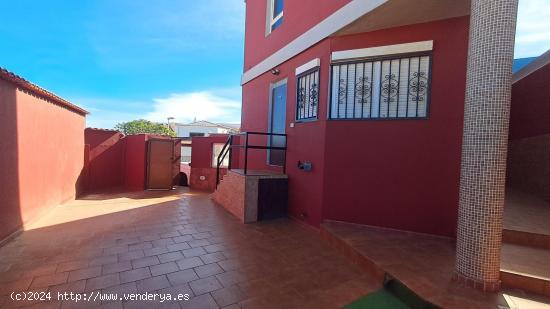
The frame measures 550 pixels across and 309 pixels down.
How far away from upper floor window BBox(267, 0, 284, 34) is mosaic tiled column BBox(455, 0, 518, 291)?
495 cm

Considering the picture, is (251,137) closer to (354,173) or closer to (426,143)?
(354,173)

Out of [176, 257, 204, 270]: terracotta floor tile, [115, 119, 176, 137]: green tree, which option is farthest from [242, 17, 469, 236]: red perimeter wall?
[115, 119, 176, 137]: green tree

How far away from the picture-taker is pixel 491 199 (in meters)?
2.34

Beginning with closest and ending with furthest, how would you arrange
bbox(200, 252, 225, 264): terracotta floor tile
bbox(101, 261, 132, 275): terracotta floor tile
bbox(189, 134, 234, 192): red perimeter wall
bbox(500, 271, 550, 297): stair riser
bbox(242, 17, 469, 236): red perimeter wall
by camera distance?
bbox(500, 271, 550, 297): stair riser, bbox(101, 261, 132, 275): terracotta floor tile, bbox(200, 252, 225, 264): terracotta floor tile, bbox(242, 17, 469, 236): red perimeter wall, bbox(189, 134, 234, 192): red perimeter wall

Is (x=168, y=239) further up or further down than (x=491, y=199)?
further down

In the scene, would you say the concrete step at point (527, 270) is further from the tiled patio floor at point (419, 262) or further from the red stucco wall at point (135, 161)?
the red stucco wall at point (135, 161)

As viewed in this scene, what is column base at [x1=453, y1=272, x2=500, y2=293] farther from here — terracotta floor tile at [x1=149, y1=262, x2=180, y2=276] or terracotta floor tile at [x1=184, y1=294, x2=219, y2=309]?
terracotta floor tile at [x1=149, y1=262, x2=180, y2=276]

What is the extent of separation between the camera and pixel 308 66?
4.97 meters

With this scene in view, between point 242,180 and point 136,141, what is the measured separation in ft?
23.0

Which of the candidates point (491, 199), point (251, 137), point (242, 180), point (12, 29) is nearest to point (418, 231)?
point (491, 199)

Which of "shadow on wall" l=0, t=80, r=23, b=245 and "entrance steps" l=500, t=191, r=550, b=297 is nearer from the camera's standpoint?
"entrance steps" l=500, t=191, r=550, b=297

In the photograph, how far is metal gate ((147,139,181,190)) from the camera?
9789mm

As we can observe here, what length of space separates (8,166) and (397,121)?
6142 millimetres

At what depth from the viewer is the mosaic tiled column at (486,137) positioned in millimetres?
2307
